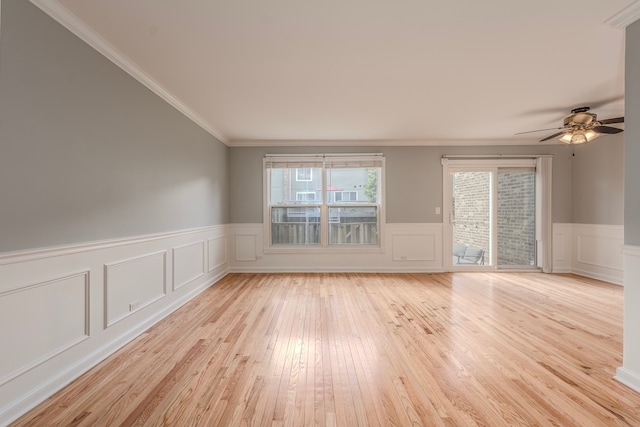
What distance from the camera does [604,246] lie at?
4.75 meters

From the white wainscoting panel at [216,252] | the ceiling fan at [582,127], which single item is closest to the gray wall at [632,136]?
the ceiling fan at [582,127]

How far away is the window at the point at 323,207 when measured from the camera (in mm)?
5453

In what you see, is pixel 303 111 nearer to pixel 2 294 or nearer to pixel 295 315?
pixel 295 315

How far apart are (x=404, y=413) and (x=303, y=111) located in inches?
132

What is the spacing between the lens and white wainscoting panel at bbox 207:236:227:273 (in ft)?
14.7

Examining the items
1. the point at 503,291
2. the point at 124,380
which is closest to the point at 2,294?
the point at 124,380

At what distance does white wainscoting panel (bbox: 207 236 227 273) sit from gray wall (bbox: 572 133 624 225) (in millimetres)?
6439

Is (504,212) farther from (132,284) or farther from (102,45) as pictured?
(102,45)

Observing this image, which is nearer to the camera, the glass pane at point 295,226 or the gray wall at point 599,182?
the gray wall at point 599,182

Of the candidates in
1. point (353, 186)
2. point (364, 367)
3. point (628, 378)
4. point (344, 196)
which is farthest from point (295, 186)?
point (628, 378)

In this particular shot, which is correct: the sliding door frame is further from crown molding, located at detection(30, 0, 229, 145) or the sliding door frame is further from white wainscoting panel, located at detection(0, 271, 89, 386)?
white wainscoting panel, located at detection(0, 271, 89, 386)

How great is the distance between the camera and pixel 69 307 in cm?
193

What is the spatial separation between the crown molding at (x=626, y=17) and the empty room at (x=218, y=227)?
12 millimetres

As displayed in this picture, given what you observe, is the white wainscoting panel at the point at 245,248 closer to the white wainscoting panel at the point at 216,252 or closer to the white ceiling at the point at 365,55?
the white wainscoting panel at the point at 216,252
